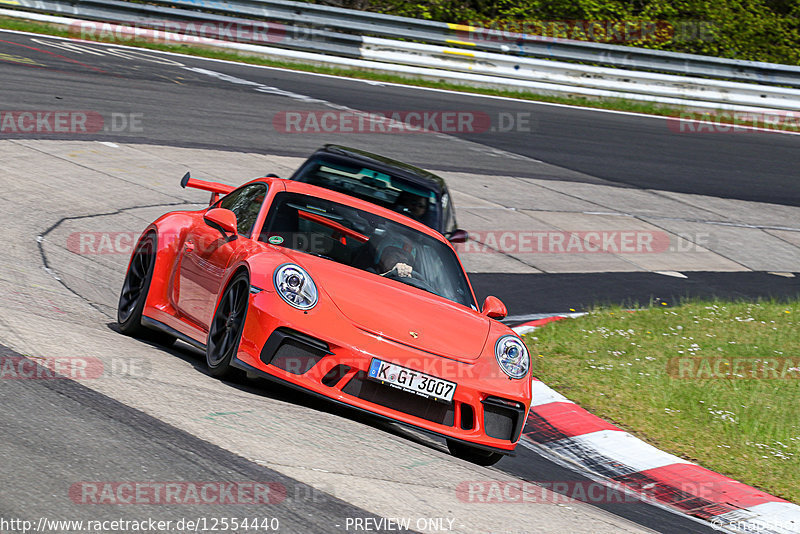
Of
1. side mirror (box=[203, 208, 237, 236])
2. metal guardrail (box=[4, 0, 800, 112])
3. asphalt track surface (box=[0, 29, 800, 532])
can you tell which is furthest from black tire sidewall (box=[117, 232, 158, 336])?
metal guardrail (box=[4, 0, 800, 112])

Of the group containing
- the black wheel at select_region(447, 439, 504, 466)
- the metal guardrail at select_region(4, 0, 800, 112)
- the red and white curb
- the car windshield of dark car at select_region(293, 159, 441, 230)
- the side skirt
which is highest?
the metal guardrail at select_region(4, 0, 800, 112)

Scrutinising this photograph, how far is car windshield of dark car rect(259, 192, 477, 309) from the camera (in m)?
6.47

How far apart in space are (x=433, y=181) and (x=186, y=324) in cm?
407

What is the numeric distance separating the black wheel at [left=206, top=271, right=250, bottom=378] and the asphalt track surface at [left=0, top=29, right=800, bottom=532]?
205mm

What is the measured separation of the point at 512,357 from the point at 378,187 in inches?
155

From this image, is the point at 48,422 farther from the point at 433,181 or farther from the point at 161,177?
the point at 161,177

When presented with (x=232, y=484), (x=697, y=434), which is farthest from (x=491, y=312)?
(x=232, y=484)

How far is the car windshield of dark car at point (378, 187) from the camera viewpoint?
31.6ft

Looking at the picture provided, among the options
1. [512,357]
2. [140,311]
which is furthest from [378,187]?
[512,357]

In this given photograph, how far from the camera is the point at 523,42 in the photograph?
23625mm

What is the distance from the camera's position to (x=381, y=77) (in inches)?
897

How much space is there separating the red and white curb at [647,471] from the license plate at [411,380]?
1252 mm

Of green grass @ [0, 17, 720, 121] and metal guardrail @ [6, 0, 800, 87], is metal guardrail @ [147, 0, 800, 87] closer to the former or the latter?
metal guardrail @ [6, 0, 800, 87]

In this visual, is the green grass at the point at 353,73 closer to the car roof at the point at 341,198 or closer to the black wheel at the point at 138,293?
the black wheel at the point at 138,293
